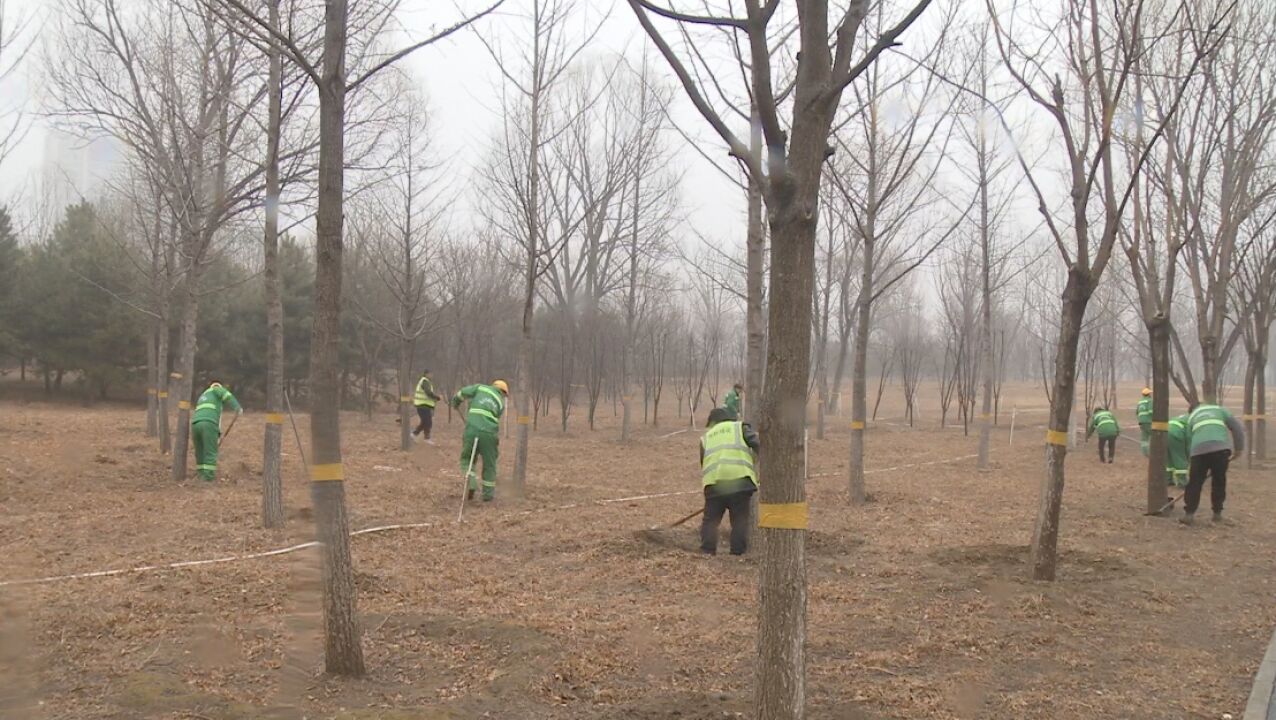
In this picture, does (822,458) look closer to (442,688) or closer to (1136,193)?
(1136,193)

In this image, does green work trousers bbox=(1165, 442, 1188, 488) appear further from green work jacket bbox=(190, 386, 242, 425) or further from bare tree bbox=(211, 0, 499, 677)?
green work jacket bbox=(190, 386, 242, 425)

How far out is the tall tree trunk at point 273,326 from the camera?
733cm

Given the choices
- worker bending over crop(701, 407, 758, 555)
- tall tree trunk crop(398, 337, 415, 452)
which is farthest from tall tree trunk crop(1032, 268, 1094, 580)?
tall tree trunk crop(398, 337, 415, 452)

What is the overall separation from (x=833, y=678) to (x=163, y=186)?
360 inches

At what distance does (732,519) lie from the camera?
7031 millimetres

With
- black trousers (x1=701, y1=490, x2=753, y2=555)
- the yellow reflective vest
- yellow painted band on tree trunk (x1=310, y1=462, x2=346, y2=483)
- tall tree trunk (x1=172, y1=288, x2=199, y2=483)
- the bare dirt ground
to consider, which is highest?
tall tree trunk (x1=172, y1=288, x2=199, y2=483)

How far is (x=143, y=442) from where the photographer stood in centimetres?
1441

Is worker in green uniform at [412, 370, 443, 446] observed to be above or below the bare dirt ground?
above

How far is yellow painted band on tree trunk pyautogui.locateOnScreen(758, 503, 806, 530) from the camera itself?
9.46 feet

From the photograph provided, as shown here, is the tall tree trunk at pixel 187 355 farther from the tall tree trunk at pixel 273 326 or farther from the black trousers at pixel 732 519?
the black trousers at pixel 732 519

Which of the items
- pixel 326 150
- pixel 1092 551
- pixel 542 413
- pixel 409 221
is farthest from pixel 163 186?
→ pixel 542 413

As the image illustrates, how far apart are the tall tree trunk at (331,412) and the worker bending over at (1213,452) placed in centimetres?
823

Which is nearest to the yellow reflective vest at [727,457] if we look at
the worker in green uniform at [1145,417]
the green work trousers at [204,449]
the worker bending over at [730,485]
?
the worker bending over at [730,485]

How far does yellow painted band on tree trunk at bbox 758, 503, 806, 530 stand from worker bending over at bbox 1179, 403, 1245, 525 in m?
7.49
